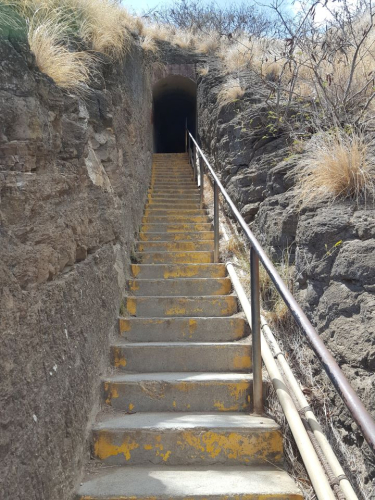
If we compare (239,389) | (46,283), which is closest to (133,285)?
(239,389)

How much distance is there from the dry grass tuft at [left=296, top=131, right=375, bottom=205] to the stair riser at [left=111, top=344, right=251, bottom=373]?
1.29 metres

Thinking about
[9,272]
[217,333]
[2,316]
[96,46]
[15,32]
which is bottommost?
[217,333]

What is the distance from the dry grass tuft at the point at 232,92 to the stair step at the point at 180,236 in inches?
86.5

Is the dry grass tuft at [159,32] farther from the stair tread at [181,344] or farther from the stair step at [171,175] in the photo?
the stair tread at [181,344]

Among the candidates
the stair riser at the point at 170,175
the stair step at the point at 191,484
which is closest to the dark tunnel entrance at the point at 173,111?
the stair riser at the point at 170,175

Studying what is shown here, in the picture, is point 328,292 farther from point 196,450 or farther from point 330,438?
point 196,450

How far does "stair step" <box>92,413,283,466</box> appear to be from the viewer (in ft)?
7.78

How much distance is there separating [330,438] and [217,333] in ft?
3.97

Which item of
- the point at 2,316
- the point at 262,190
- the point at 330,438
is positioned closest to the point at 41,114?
the point at 2,316

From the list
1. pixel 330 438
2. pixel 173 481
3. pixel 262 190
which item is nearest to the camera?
pixel 173 481

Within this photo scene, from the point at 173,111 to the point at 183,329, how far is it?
36.6 ft

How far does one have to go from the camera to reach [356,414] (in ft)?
3.84

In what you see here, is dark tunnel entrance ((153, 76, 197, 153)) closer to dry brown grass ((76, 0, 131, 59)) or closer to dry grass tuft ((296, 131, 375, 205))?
dry brown grass ((76, 0, 131, 59))

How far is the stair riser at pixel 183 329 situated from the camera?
336 cm
